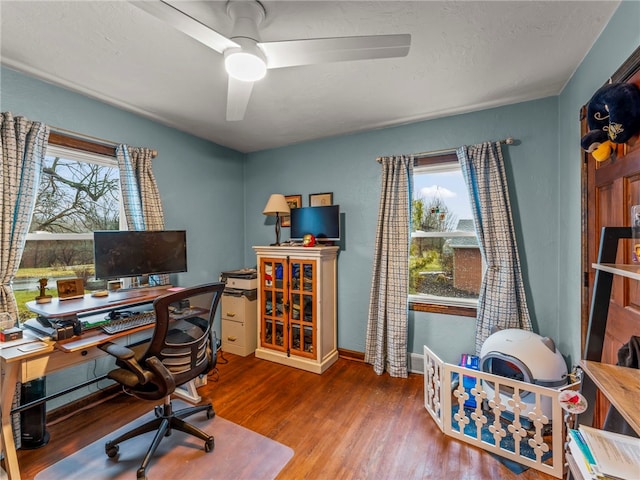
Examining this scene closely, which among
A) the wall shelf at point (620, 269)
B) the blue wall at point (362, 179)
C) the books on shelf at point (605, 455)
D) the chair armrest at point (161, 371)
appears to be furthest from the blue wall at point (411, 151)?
the chair armrest at point (161, 371)

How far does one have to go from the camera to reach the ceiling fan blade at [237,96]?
1.54 meters

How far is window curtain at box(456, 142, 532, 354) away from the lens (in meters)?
2.27

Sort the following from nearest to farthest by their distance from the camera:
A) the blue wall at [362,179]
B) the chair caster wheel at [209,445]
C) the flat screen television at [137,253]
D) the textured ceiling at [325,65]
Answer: the textured ceiling at [325,65]
the chair caster wheel at [209,445]
the blue wall at [362,179]
the flat screen television at [137,253]

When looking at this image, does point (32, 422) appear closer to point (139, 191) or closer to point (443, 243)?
point (139, 191)

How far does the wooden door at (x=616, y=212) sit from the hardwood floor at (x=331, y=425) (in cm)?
90

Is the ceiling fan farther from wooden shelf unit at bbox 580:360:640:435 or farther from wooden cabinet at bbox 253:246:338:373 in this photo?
wooden cabinet at bbox 253:246:338:373

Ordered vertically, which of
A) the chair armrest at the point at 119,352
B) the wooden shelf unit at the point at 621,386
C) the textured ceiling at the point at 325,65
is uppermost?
the textured ceiling at the point at 325,65

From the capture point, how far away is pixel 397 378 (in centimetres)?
264

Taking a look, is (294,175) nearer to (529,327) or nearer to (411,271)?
(411,271)

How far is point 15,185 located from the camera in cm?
180

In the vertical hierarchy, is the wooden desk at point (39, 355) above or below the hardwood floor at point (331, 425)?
above

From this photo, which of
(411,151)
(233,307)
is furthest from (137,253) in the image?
(411,151)

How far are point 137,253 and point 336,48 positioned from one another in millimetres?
2030

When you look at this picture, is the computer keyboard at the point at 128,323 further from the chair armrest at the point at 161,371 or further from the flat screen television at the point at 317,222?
the flat screen television at the point at 317,222
